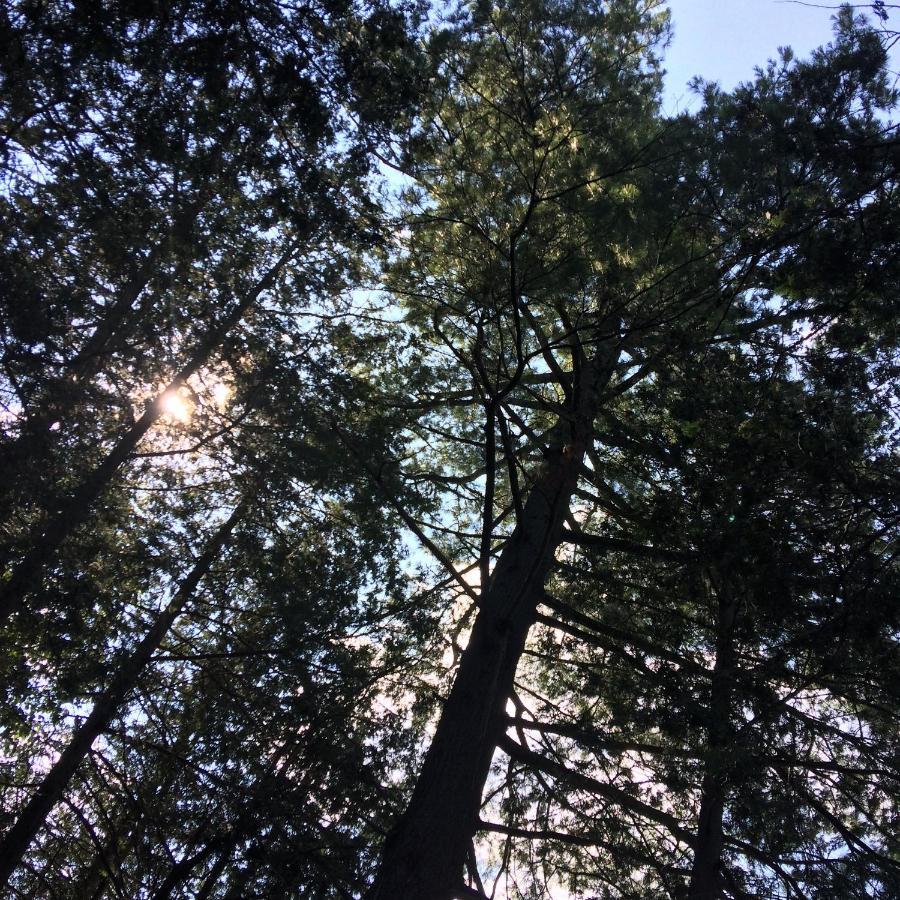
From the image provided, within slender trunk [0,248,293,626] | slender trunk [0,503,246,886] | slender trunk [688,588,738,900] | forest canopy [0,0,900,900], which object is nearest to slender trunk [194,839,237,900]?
forest canopy [0,0,900,900]

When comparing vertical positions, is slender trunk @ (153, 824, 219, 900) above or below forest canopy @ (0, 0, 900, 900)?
below

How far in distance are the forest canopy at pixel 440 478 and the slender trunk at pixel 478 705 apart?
29 millimetres

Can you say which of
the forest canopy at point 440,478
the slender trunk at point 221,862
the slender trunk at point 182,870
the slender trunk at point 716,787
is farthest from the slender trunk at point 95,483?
the slender trunk at point 716,787

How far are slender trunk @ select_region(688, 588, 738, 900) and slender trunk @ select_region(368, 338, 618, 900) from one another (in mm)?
1434

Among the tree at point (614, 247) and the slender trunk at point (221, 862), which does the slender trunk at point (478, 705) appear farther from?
the slender trunk at point (221, 862)

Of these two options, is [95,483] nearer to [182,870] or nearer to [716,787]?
[182,870]

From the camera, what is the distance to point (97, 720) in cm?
684

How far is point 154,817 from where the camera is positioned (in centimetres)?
629

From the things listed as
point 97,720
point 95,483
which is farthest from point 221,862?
point 95,483

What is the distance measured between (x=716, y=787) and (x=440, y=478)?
3.41m

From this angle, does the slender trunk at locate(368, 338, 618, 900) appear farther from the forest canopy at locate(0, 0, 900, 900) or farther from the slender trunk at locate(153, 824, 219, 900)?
the slender trunk at locate(153, 824, 219, 900)

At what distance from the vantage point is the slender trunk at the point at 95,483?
19.6ft

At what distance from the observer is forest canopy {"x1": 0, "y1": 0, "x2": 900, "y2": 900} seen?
15.7 feet

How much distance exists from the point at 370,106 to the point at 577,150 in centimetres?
164
